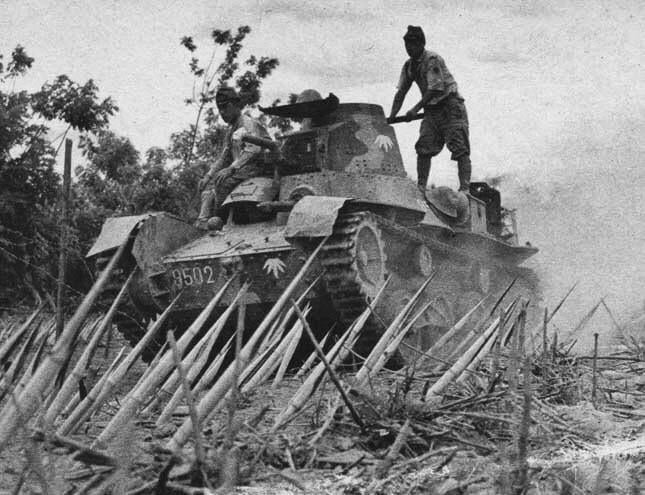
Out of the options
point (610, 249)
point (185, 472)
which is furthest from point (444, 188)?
point (185, 472)

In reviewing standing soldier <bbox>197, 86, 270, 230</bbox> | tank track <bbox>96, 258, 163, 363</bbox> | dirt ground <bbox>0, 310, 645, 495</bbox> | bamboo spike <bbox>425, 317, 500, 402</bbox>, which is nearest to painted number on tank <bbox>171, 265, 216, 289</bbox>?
tank track <bbox>96, 258, 163, 363</bbox>

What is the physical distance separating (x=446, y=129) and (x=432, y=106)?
0.30m

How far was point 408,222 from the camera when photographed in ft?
29.4

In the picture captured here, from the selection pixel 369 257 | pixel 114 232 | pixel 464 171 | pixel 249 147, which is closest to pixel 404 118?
pixel 464 171

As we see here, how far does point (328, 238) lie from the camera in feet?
23.5

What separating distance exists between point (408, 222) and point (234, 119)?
206 cm

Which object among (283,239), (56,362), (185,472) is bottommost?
(185,472)

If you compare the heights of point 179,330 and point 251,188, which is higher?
point 251,188

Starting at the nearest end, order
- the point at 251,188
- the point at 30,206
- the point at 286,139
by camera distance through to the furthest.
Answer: the point at 251,188
the point at 286,139
the point at 30,206

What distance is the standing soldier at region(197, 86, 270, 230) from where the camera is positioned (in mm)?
8969

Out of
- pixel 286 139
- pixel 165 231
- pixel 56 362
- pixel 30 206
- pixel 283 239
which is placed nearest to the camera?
pixel 56 362

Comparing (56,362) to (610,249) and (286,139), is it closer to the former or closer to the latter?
(286,139)

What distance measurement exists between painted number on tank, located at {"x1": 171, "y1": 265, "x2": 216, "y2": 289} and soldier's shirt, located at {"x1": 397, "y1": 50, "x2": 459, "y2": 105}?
3.38 m

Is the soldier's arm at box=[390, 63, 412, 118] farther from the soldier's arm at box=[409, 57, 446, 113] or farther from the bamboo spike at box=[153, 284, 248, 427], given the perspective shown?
the bamboo spike at box=[153, 284, 248, 427]
